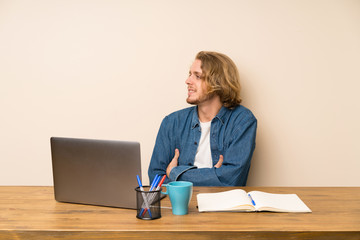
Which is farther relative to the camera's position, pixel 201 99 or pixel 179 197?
pixel 201 99

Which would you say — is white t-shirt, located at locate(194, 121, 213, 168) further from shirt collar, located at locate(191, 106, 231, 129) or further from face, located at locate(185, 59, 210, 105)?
face, located at locate(185, 59, 210, 105)

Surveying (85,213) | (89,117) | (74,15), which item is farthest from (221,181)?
(74,15)

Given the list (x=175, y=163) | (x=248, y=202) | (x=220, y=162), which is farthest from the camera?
(x=175, y=163)

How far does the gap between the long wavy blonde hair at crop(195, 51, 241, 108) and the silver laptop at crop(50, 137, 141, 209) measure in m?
1.16

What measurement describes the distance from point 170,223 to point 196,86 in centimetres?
134

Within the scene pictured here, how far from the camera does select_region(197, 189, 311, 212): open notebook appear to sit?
1199mm

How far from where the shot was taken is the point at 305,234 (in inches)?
39.6

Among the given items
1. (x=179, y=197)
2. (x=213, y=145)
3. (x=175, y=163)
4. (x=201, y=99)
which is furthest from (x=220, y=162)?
(x=179, y=197)

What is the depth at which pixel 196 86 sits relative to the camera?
230 centimetres

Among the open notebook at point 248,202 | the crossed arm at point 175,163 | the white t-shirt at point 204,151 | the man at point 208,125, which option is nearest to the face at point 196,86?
the man at point 208,125

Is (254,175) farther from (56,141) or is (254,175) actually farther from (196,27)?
(56,141)

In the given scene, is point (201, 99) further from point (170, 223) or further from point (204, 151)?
point (170, 223)

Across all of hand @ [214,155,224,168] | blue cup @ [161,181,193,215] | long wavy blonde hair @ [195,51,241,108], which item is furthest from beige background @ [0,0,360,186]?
blue cup @ [161,181,193,215]

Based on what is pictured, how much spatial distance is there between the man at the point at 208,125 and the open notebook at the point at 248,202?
70cm
